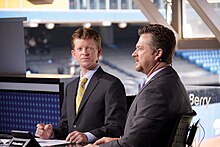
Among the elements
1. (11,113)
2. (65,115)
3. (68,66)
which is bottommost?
(68,66)

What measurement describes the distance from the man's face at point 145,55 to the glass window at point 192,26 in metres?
3.85

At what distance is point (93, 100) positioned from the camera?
375 centimetres

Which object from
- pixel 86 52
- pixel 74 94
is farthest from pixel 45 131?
pixel 86 52

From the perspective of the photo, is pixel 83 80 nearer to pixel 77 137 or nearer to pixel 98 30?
pixel 77 137

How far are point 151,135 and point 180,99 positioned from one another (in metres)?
0.26

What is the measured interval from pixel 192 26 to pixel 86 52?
3621 mm

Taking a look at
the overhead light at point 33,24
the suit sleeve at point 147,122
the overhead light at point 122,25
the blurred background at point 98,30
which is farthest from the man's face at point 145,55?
the overhead light at point 122,25

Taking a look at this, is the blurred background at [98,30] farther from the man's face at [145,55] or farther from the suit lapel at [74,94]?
the man's face at [145,55]

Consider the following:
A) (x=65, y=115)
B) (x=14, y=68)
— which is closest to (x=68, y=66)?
(x=14, y=68)

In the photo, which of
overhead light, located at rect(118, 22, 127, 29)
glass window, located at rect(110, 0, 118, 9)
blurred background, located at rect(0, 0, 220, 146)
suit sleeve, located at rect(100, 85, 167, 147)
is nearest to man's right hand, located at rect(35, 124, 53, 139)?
suit sleeve, located at rect(100, 85, 167, 147)

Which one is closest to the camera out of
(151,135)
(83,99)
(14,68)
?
(151,135)

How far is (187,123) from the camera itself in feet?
10.7

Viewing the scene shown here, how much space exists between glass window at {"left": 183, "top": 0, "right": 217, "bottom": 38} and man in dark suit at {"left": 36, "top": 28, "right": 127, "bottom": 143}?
341 centimetres

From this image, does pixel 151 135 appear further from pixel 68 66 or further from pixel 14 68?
pixel 68 66
